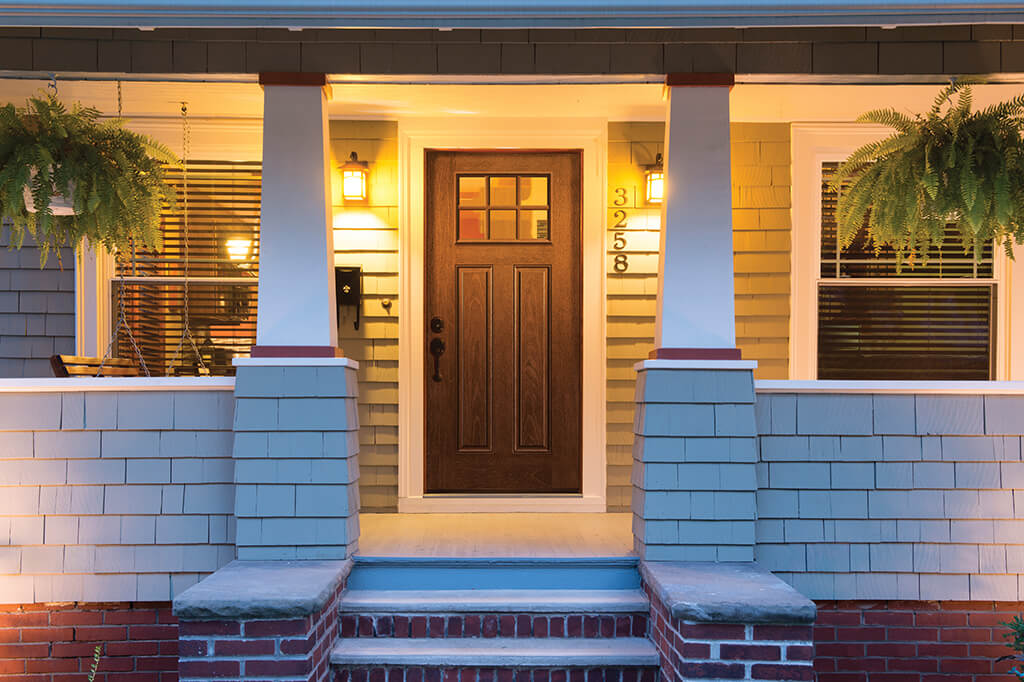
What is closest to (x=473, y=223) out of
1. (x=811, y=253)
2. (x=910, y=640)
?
(x=811, y=253)

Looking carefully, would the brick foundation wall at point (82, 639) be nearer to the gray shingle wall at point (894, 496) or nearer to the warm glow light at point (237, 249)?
the warm glow light at point (237, 249)

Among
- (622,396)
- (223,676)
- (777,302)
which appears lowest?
(223,676)

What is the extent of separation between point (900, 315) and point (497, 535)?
2.60 meters

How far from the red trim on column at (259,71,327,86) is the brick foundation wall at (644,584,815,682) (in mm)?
2769

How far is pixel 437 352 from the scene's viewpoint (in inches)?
207

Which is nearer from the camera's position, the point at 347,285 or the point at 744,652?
the point at 744,652

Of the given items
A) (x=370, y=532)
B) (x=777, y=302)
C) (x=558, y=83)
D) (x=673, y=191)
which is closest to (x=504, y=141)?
(x=558, y=83)

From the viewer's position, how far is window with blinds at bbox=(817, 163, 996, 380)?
517 cm

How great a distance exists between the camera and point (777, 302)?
517cm

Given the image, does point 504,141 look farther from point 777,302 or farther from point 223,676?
point 223,676

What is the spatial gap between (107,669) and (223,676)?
1.12m

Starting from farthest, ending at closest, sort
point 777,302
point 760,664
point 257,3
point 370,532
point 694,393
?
point 777,302, point 370,532, point 694,393, point 257,3, point 760,664

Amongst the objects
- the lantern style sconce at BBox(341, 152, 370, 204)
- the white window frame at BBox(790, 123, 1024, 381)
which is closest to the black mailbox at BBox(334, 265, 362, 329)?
the lantern style sconce at BBox(341, 152, 370, 204)

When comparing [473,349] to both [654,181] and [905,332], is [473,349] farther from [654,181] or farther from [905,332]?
[905,332]
